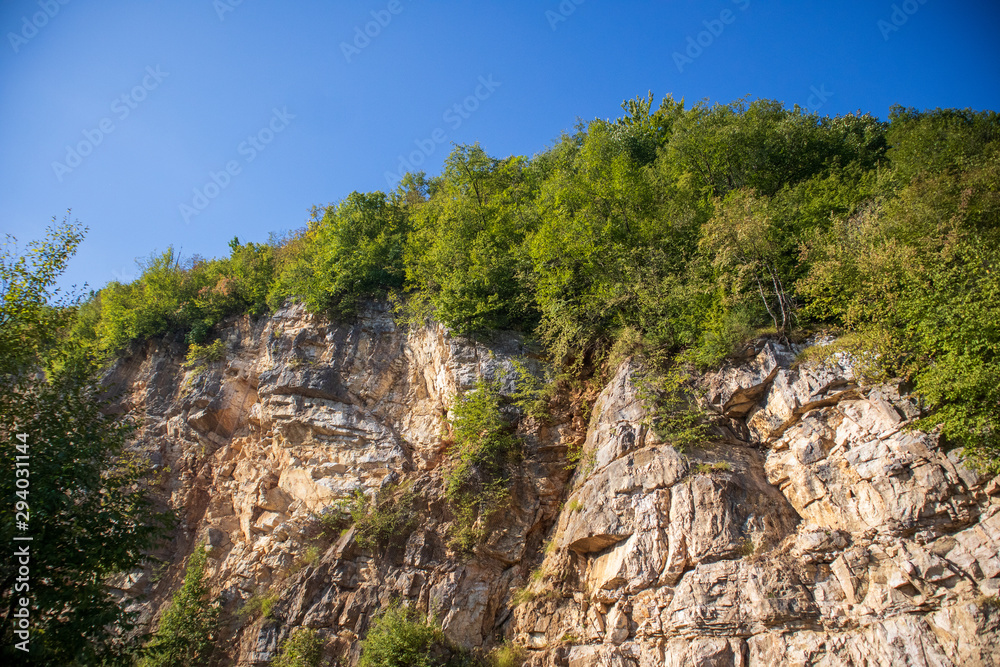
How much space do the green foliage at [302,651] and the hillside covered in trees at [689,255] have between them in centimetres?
979

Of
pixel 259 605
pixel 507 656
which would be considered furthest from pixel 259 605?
pixel 507 656

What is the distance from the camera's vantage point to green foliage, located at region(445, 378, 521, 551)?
45.0ft

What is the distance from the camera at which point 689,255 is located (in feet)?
51.3

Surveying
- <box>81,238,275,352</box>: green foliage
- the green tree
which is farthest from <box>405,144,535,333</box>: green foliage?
the green tree

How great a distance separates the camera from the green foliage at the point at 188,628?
44.3 feet

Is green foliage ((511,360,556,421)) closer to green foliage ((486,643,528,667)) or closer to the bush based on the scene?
green foliage ((486,643,528,667))

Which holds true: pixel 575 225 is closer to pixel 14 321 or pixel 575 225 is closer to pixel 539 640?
pixel 539 640

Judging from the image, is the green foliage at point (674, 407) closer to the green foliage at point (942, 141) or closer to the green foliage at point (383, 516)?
the green foliage at point (383, 516)

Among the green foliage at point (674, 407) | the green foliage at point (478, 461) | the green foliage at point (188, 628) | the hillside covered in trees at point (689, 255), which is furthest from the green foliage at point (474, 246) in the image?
the green foliage at point (188, 628)

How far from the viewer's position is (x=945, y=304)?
10266 mm

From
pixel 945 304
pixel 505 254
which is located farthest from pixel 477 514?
pixel 945 304

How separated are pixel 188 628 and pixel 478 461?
30.9ft

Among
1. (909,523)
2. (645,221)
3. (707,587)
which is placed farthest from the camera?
(645,221)

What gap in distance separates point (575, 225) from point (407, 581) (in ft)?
39.2
